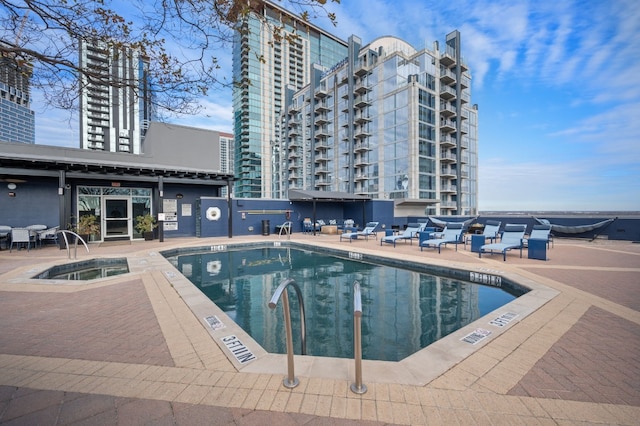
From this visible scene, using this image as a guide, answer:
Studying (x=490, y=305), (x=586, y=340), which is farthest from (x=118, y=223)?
(x=586, y=340)

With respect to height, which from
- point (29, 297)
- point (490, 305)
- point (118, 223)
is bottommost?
point (490, 305)

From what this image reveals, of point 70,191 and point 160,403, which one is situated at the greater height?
point 70,191

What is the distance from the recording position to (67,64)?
3.12m

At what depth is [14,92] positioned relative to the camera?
3918 millimetres

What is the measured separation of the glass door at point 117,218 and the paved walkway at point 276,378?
1153 centimetres

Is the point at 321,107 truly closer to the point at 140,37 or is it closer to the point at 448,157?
the point at 448,157

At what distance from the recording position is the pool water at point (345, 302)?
3867 mm

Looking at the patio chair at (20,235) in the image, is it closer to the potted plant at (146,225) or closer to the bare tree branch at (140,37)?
the potted plant at (146,225)

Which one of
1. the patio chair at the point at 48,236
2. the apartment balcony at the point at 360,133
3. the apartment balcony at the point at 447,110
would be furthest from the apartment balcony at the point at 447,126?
the patio chair at the point at 48,236

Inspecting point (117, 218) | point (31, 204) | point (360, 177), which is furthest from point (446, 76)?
point (31, 204)

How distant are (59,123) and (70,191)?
12.0 meters

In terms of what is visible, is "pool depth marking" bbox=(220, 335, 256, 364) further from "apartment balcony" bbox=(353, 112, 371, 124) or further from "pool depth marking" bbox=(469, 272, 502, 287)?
"apartment balcony" bbox=(353, 112, 371, 124)

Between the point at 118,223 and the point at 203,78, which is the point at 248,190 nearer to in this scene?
the point at 118,223

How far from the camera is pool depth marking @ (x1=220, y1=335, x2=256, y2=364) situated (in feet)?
8.93
